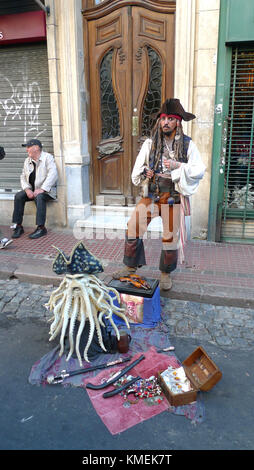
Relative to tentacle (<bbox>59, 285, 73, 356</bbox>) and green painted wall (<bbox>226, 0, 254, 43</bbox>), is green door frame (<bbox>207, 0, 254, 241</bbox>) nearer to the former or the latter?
green painted wall (<bbox>226, 0, 254, 43</bbox>)

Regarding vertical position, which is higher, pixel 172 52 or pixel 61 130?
pixel 172 52

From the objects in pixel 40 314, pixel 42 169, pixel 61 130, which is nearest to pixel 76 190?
pixel 42 169

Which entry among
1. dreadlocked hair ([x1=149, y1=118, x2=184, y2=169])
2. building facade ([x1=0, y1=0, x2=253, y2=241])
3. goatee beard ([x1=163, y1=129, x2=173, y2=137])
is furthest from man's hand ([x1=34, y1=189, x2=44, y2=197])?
goatee beard ([x1=163, y1=129, x2=173, y2=137])

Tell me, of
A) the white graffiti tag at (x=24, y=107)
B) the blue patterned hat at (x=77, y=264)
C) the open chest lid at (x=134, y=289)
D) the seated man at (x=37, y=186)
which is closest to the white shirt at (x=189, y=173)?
the open chest lid at (x=134, y=289)

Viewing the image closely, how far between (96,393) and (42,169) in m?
4.43

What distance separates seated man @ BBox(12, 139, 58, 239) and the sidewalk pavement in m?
0.24

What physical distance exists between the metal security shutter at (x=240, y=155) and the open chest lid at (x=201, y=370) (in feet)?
11.3

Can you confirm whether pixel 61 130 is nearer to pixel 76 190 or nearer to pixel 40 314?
pixel 76 190

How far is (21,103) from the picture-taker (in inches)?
273

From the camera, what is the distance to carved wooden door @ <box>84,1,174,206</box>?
19.5 feet

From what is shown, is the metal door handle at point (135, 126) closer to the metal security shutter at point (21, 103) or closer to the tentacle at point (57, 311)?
the metal security shutter at point (21, 103)

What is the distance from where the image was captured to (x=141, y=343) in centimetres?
333
